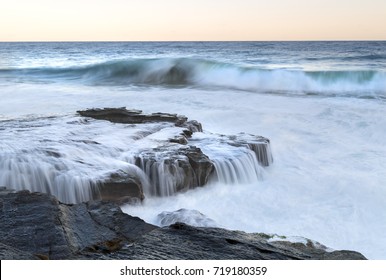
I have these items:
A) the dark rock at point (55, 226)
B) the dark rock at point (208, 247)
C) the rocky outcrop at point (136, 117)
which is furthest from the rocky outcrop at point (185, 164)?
the dark rock at point (208, 247)

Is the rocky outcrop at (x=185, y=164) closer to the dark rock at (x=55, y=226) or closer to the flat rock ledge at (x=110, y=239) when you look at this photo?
the dark rock at (x=55, y=226)

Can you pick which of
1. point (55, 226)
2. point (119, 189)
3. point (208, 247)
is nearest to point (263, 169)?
point (119, 189)

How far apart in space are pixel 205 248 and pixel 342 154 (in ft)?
14.4

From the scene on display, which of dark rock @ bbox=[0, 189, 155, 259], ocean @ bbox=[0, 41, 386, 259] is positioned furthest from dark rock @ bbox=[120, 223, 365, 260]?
ocean @ bbox=[0, 41, 386, 259]

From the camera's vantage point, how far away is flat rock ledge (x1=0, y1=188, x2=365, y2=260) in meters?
2.29

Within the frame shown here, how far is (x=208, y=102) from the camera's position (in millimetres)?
10375

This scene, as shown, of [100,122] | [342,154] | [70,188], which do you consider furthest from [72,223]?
[342,154]

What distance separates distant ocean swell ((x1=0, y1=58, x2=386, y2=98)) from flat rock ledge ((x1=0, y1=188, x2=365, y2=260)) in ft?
35.4

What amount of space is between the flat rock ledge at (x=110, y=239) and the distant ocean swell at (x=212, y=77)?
35.4 ft

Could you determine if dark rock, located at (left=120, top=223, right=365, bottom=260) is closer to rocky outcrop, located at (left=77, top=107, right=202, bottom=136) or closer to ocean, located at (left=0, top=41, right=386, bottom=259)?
ocean, located at (left=0, top=41, right=386, bottom=259)

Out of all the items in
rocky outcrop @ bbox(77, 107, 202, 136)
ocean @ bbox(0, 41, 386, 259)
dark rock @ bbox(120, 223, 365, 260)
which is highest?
rocky outcrop @ bbox(77, 107, 202, 136)

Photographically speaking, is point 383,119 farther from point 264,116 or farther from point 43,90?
point 43,90

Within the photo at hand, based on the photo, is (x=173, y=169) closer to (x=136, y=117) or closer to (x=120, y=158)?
(x=120, y=158)

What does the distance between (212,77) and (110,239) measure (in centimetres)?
1416
